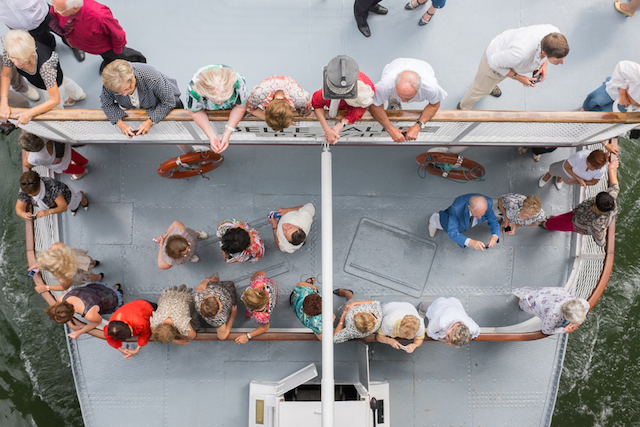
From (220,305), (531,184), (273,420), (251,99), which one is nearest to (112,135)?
(251,99)

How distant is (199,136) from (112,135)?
0.99 metres

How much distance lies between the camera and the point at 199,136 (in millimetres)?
4004

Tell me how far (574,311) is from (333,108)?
3152 millimetres

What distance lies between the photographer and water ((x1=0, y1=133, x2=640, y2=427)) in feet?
18.6

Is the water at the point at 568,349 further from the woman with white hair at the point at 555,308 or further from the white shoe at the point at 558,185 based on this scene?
the woman with white hair at the point at 555,308

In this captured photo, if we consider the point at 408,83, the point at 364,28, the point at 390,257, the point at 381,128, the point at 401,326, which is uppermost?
the point at 364,28

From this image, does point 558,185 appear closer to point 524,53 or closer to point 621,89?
point 621,89

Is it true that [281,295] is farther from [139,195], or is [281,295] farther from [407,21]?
[407,21]

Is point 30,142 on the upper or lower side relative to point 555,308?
upper

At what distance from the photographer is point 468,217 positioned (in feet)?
14.1

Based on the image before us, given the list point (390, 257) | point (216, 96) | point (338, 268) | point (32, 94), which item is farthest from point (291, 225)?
point (32, 94)

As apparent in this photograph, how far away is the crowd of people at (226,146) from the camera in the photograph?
3.39m

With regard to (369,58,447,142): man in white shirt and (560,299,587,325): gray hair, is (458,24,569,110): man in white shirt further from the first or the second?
(560,299,587,325): gray hair

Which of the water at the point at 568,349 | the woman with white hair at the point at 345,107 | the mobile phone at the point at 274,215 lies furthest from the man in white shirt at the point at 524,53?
the water at the point at 568,349
